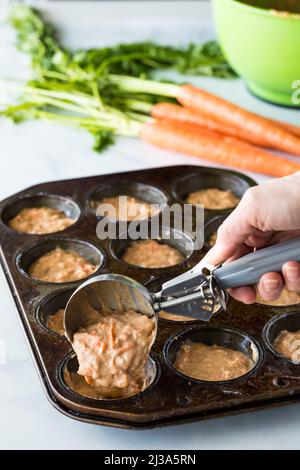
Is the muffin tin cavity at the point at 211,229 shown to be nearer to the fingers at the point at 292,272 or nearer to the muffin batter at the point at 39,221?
the muffin batter at the point at 39,221

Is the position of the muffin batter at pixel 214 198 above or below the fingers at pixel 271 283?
below

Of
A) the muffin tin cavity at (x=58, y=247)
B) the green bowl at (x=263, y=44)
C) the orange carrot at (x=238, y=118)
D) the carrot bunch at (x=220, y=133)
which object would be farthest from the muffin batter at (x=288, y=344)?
the green bowl at (x=263, y=44)

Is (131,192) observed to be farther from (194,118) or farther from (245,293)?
(245,293)

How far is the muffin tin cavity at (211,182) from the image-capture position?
10.9 ft

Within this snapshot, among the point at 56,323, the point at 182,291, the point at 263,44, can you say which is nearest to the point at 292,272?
the point at 182,291

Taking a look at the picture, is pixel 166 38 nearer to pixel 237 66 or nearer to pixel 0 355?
pixel 237 66

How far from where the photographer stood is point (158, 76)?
170 inches

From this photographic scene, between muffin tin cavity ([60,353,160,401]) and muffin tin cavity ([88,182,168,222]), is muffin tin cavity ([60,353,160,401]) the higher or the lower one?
the higher one

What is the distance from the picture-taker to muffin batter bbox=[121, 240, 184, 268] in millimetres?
2986

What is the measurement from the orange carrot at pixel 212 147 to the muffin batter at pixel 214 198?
23 cm

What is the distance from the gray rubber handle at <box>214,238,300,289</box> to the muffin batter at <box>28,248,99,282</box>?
0.77m

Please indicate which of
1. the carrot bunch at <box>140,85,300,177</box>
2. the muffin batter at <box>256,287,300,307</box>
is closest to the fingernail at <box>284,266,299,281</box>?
the muffin batter at <box>256,287,300,307</box>

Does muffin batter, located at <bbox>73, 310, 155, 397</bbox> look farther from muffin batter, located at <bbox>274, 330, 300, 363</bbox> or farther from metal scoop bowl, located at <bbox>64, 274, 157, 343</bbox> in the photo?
muffin batter, located at <bbox>274, 330, 300, 363</bbox>

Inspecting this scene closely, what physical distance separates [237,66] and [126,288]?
6.19 feet
